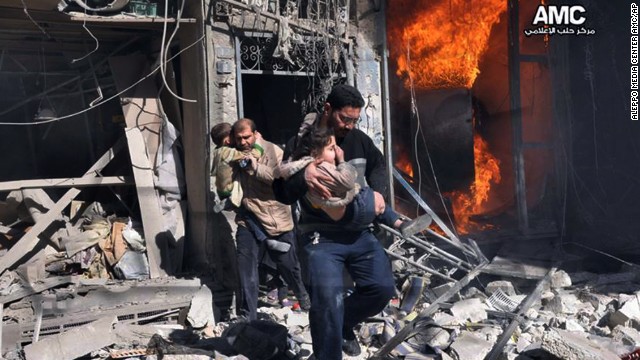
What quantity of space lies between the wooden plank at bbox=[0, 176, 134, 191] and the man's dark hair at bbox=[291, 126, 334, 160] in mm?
4140

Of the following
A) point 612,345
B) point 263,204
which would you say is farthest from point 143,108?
point 612,345

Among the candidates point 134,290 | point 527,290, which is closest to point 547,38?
point 527,290

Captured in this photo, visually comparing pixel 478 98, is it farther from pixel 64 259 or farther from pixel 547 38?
pixel 64 259

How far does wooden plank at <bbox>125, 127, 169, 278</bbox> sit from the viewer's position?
299 inches

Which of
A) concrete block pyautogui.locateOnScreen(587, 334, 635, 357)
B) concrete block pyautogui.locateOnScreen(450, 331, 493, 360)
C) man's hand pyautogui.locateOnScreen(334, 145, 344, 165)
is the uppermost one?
man's hand pyautogui.locateOnScreen(334, 145, 344, 165)

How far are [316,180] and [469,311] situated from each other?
2895 mm

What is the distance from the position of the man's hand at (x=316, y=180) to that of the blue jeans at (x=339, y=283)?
43cm

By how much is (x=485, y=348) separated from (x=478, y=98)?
6.07 meters

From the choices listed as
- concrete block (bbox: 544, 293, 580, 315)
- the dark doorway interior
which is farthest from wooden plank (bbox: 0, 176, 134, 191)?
concrete block (bbox: 544, 293, 580, 315)

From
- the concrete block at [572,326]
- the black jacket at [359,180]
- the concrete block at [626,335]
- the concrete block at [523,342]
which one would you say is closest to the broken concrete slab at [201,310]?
the black jacket at [359,180]

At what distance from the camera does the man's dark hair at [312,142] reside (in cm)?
452

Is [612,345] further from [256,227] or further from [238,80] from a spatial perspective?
[238,80]

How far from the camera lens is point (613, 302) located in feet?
21.7

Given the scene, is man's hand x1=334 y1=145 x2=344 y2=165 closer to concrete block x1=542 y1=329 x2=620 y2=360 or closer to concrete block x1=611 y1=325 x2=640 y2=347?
concrete block x1=542 y1=329 x2=620 y2=360
